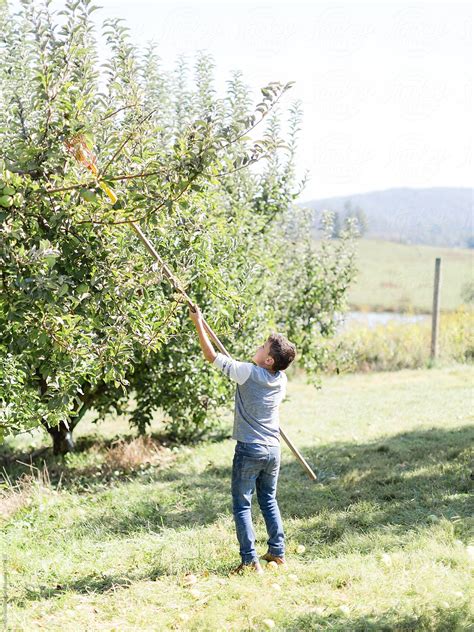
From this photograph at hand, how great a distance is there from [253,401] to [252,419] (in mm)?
116

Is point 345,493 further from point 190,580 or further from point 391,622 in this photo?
point 391,622

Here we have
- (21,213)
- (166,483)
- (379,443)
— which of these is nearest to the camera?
(21,213)

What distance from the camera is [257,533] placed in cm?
567

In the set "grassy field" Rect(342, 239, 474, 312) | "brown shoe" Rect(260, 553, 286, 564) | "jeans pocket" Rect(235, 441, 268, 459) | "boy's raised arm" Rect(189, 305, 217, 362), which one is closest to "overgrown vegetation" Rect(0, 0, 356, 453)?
"boy's raised arm" Rect(189, 305, 217, 362)

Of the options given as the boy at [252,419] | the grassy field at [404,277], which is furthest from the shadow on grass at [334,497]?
the grassy field at [404,277]

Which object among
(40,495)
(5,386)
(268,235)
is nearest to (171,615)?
(5,386)

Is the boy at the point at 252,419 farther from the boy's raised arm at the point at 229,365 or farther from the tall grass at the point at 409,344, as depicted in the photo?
the tall grass at the point at 409,344

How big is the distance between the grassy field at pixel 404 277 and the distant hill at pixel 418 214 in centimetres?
96

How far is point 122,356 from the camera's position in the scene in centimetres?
479

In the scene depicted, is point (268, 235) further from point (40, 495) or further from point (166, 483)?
point (40, 495)

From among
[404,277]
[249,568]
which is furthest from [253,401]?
[404,277]

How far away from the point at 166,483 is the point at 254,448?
2.97 m

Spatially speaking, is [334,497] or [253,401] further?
[334,497]

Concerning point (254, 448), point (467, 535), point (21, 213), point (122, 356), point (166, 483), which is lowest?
point (166, 483)
